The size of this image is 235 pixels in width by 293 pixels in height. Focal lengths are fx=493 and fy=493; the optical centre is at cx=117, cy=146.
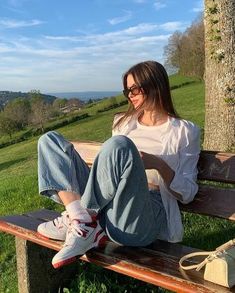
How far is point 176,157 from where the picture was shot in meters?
3.26

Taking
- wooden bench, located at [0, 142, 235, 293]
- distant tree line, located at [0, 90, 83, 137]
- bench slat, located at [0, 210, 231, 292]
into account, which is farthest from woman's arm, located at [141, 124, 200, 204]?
distant tree line, located at [0, 90, 83, 137]

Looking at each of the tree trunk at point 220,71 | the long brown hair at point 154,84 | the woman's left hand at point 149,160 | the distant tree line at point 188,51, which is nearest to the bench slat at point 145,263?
the woman's left hand at point 149,160

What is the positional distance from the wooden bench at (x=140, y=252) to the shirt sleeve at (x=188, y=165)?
0.13 m

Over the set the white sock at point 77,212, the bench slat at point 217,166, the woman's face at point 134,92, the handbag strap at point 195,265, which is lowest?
the handbag strap at point 195,265

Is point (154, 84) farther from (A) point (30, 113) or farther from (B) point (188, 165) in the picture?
(A) point (30, 113)

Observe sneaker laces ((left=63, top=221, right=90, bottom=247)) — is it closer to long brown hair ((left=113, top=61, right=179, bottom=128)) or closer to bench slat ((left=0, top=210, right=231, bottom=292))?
bench slat ((left=0, top=210, right=231, bottom=292))

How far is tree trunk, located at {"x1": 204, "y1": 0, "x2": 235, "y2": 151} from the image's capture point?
5.90m

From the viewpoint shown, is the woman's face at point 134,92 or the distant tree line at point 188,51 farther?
the distant tree line at point 188,51

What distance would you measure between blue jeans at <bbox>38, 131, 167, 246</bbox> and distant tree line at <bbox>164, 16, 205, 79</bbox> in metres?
43.8

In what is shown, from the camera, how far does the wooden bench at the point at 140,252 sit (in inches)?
99.2

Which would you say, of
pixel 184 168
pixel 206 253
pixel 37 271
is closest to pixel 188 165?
pixel 184 168

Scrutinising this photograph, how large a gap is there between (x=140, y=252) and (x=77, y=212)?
44 cm

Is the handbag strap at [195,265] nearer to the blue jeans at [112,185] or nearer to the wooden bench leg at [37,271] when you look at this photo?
the blue jeans at [112,185]

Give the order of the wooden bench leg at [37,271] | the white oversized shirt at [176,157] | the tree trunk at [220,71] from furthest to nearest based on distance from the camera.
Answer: the tree trunk at [220,71], the wooden bench leg at [37,271], the white oversized shirt at [176,157]
